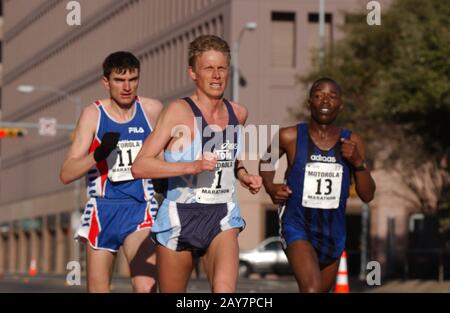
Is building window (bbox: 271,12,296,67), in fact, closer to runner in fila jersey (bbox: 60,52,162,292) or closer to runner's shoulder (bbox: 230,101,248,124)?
runner in fila jersey (bbox: 60,52,162,292)

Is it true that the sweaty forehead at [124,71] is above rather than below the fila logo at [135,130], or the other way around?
above

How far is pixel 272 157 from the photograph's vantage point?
10828 millimetres

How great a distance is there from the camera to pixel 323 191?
10.5 m

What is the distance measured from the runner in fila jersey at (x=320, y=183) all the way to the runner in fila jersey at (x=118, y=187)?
3.24ft

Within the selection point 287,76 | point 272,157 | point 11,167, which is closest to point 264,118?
point 287,76

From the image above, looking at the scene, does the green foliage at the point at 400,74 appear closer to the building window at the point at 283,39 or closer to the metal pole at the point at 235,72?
the metal pole at the point at 235,72

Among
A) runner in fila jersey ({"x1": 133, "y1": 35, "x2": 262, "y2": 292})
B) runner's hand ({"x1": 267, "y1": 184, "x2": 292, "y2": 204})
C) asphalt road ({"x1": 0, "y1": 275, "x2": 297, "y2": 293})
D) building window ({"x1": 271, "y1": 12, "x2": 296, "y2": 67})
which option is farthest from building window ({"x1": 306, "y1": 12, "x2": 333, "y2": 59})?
runner in fila jersey ({"x1": 133, "y1": 35, "x2": 262, "y2": 292})

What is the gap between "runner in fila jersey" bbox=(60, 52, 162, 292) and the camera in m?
10.8

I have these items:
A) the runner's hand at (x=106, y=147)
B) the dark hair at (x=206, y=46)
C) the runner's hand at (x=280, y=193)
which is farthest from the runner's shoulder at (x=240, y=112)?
the runner's hand at (x=106, y=147)

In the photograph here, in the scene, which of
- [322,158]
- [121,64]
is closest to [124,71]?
[121,64]

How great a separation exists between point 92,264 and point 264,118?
50.7 m

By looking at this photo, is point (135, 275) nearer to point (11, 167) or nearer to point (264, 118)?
point (264, 118)

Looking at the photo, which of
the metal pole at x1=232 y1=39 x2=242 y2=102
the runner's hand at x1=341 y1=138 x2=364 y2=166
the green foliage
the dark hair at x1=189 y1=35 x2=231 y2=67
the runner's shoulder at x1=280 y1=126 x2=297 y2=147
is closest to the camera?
the dark hair at x1=189 y1=35 x2=231 y2=67

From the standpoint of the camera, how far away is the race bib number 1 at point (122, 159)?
35.8 ft
